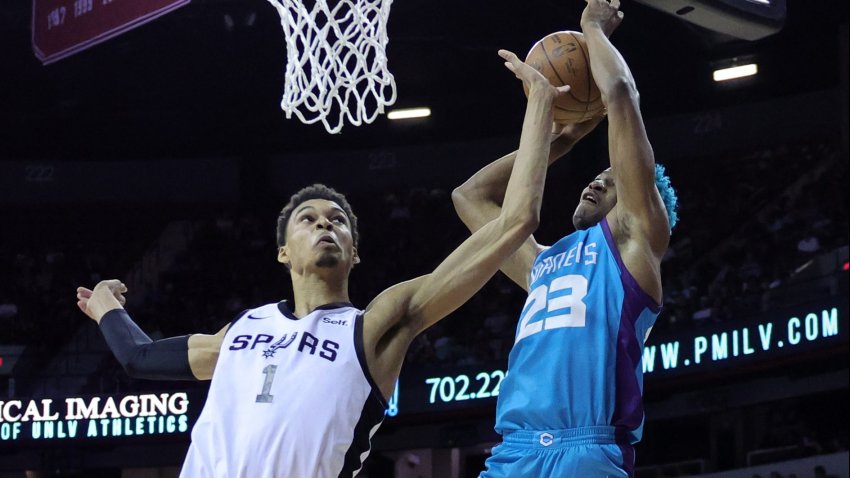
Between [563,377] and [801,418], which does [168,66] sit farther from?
[563,377]

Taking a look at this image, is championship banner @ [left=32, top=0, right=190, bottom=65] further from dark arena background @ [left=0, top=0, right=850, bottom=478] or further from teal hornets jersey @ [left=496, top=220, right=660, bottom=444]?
dark arena background @ [left=0, top=0, right=850, bottom=478]

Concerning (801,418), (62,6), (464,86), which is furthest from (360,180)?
(62,6)

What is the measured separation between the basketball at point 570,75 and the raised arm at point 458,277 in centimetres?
70

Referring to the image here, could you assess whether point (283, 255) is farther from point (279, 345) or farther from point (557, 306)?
point (557, 306)

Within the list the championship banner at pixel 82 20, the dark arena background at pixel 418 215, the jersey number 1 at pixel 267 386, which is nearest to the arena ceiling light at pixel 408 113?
the dark arena background at pixel 418 215

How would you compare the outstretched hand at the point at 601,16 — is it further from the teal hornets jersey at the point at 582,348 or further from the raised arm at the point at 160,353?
the raised arm at the point at 160,353

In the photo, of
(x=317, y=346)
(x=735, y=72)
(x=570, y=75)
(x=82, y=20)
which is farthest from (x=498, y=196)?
(x=735, y=72)

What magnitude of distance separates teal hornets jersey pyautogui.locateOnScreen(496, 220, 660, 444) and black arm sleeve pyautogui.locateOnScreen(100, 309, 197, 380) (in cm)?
96

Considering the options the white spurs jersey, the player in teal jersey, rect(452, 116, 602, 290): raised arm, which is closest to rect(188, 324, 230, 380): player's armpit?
the white spurs jersey

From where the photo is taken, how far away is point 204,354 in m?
3.35

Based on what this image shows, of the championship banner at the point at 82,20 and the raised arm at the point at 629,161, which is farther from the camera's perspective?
the championship banner at the point at 82,20

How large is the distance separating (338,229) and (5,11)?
11.7 metres

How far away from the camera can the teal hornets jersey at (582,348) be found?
3.49 metres

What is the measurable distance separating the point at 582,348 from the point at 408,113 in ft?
45.4
